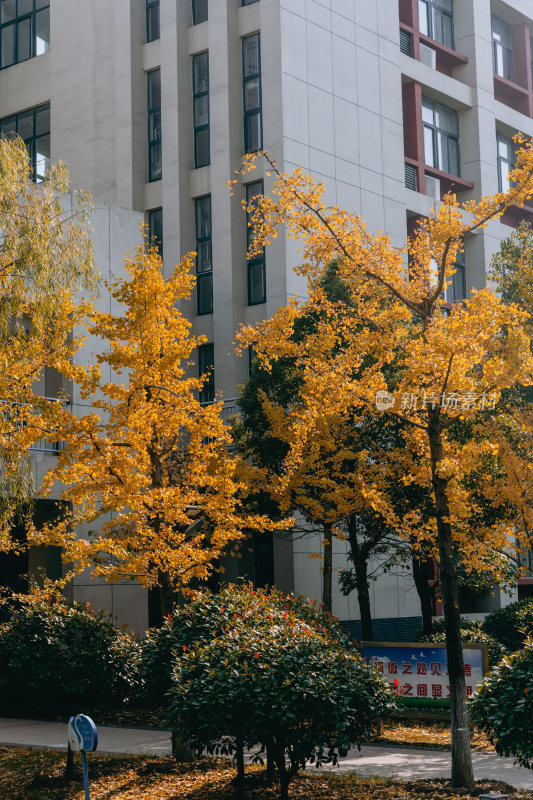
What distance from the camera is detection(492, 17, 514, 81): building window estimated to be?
39.8 metres

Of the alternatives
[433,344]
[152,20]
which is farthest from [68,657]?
[152,20]

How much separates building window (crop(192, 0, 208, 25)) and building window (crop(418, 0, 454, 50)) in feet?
30.3

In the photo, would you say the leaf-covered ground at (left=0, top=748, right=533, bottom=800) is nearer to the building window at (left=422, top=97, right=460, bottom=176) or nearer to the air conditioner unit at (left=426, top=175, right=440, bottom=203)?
the air conditioner unit at (left=426, top=175, right=440, bottom=203)

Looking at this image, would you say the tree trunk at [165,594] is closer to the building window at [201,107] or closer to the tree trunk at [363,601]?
the tree trunk at [363,601]

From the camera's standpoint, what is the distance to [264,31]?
94.9 ft

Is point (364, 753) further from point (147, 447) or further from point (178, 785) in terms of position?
point (147, 447)

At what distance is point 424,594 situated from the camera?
74.3 feet

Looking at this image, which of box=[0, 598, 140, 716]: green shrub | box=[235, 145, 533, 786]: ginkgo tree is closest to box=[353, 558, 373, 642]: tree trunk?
box=[0, 598, 140, 716]: green shrub

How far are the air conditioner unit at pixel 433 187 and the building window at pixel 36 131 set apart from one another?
1359 centimetres

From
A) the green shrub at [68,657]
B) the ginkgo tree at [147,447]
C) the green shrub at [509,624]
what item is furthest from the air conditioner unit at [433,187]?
the green shrub at [68,657]

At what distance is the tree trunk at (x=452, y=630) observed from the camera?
1023 cm

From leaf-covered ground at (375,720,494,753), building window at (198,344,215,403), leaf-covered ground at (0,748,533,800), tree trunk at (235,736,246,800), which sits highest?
building window at (198,344,215,403)

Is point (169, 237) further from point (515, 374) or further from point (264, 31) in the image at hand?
point (515, 374)

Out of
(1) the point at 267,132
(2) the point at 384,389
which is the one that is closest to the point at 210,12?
(1) the point at 267,132
